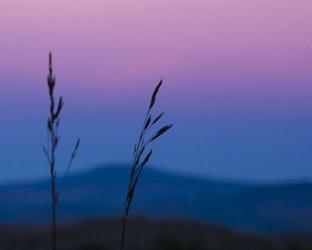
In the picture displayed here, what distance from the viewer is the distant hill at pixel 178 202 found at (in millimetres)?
44250

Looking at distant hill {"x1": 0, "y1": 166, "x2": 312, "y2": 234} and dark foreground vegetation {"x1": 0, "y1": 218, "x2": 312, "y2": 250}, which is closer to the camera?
dark foreground vegetation {"x1": 0, "y1": 218, "x2": 312, "y2": 250}

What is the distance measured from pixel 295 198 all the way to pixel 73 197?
18.7m

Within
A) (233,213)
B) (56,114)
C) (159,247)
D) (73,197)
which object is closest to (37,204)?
(73,197)

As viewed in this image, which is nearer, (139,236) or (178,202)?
(139,236)

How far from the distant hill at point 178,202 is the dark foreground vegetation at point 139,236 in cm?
937

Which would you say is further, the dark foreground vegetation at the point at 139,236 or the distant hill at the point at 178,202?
the distant hill at the point at 178,202

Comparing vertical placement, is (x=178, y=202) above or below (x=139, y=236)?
below

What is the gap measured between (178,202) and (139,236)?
37.5 metres

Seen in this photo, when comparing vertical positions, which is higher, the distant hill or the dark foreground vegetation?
the dark foreground vegetation

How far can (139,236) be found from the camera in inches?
640

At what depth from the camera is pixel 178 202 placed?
5366 centimetres

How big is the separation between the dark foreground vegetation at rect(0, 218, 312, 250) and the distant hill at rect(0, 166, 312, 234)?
9.37m

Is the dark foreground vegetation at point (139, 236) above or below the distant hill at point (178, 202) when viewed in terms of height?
above

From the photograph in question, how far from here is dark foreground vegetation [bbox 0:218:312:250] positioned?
15.5 meters
